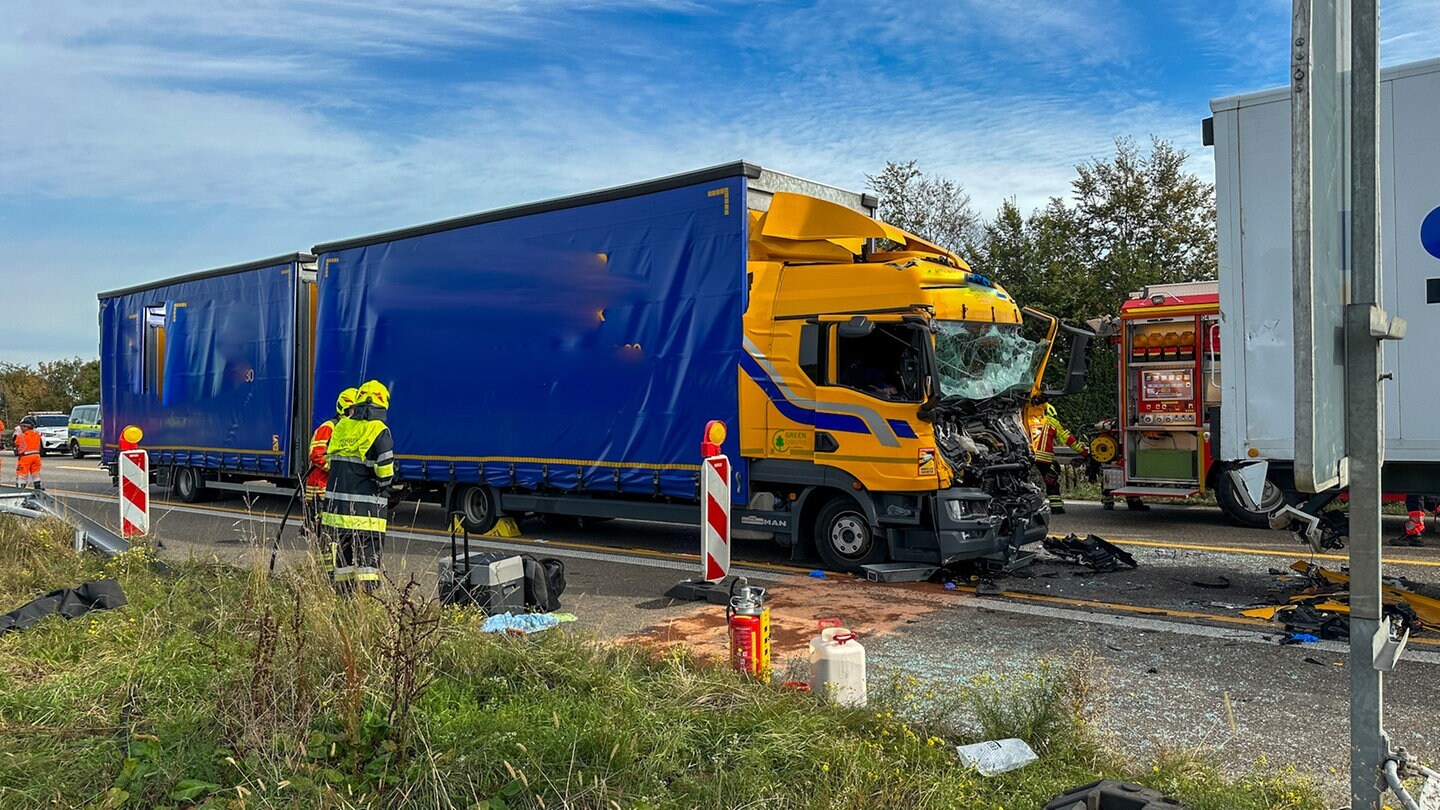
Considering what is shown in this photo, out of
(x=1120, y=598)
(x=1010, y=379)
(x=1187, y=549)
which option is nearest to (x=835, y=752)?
(x=1120, y=598)

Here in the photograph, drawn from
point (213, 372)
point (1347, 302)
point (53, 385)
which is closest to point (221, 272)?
point (213, 372)

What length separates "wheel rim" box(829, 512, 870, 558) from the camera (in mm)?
8672

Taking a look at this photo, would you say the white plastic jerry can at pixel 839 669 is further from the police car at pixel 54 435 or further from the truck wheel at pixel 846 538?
the police car at pixel 54 435

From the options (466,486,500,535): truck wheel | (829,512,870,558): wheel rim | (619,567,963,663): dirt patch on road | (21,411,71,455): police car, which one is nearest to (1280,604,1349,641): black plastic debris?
(619,567,963,663): dirt patch on road

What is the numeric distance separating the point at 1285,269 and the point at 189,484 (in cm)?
1664

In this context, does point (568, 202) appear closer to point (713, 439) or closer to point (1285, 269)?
point (713, 439)

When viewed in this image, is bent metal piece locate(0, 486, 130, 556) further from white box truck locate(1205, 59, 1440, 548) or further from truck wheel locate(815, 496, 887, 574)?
white box truck locate(1205, 59, 1440, 548)

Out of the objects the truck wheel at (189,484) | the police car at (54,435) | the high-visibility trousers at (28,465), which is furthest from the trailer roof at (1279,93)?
the police car at (54,435)

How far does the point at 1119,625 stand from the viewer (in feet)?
21.9

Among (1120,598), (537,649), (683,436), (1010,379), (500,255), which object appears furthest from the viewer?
(500,255)

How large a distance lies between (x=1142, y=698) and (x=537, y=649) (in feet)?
10.1

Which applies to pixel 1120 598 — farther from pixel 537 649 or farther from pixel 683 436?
pixel 537 649

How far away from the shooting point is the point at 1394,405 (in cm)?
632

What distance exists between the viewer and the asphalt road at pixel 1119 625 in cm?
462
